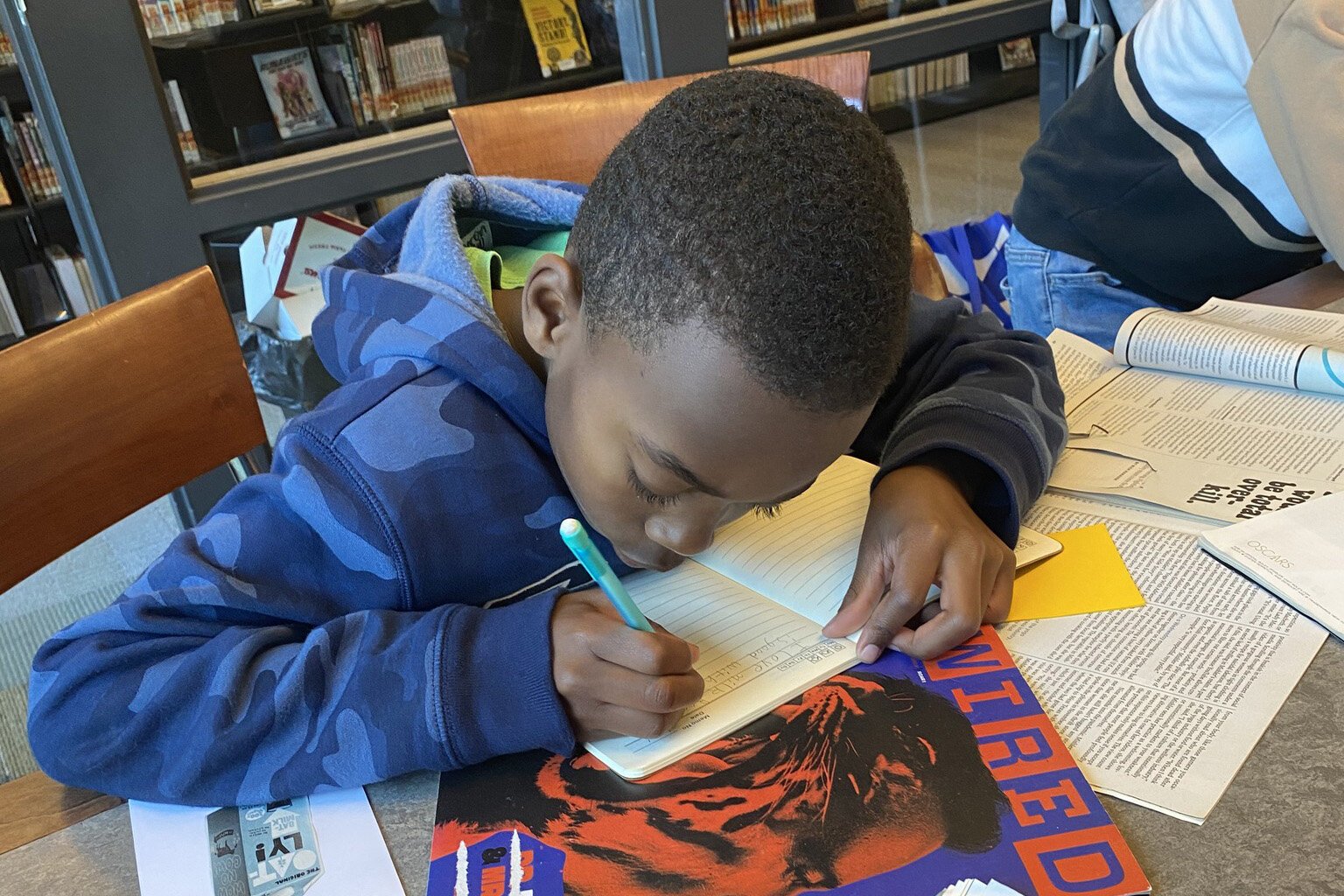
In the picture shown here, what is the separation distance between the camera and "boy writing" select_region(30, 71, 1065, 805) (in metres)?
0.64

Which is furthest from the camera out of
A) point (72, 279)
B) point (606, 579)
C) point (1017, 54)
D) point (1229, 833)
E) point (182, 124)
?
point (1017, 54)

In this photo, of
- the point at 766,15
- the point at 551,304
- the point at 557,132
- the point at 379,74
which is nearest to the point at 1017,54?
the point at 766,15

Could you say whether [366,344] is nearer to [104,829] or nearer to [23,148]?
[104,829]

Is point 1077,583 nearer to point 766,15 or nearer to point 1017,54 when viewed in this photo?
point 766,15

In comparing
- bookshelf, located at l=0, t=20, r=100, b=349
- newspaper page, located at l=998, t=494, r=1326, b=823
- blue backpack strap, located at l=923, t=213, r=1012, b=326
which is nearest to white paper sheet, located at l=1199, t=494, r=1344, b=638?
newspaper page, located at l=998, t=494, r=1326, b=823

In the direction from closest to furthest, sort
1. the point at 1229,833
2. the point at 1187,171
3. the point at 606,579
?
the point at 1229,833
the point at 606,579
the point at 1187,171

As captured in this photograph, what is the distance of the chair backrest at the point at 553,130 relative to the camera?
1345 mm

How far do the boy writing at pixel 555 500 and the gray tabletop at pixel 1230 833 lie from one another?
3 cm

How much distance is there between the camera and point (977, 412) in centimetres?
91

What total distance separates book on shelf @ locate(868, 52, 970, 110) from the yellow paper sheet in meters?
2.26

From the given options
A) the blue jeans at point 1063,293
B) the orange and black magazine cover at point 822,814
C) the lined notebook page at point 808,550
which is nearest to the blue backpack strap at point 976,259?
the blue jeans at point 1063,293

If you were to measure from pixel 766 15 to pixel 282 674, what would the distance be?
229 cm

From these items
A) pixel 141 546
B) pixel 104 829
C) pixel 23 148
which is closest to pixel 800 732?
pixel 104 829

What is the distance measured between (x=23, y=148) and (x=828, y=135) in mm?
2022
